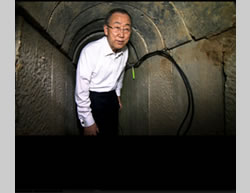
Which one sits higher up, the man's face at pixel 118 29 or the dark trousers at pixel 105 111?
the man's face at pixel 118 29

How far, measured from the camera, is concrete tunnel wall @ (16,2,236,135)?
30.3 inches

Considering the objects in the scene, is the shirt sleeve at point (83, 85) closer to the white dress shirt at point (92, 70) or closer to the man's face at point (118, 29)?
the white dress shirt at point (92, 70)

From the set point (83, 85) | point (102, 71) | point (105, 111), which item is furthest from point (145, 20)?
point (105, 111)

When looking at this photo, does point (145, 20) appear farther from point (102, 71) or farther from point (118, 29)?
point (102, 71)

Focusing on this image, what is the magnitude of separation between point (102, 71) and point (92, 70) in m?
0.08

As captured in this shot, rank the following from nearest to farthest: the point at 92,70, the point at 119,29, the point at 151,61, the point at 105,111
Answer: the point at 119,29, the point at 92,70, the point at 151,61, the point at 105,111

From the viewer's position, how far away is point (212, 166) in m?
0.74

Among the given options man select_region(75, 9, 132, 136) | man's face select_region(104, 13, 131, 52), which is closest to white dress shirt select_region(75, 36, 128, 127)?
man select_region(75, 9, 132, 136)

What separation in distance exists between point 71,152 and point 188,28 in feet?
2.98

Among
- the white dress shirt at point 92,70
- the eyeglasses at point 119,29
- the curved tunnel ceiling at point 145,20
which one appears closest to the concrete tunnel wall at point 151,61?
the curved tunnel ceiling at point 145,20

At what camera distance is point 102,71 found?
4.15 ft

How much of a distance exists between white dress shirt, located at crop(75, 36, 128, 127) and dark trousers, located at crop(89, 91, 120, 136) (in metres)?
0.10

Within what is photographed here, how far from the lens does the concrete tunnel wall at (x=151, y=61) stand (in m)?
0.77

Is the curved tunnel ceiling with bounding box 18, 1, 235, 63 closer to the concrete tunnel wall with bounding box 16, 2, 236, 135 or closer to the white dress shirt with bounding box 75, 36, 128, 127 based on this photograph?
the concrete tunnel wall with bounding box 16, 2, 236, 135
